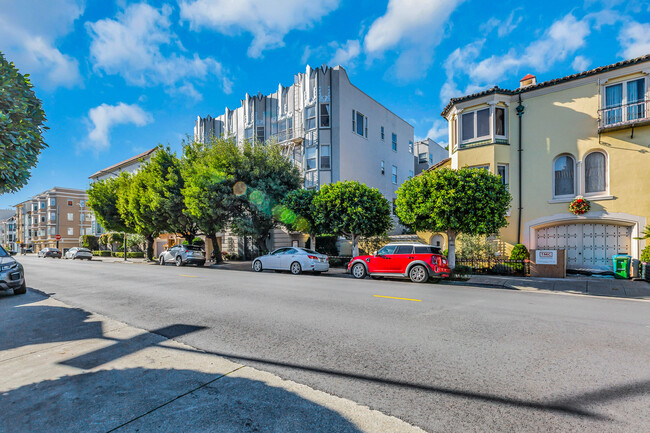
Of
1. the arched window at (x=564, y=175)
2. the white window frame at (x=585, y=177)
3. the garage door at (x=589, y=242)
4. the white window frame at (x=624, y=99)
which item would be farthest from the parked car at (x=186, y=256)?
the white window frame at (x=624, y=99)

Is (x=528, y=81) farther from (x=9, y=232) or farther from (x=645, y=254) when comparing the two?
(x=9, y=232)

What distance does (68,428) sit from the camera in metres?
2.92

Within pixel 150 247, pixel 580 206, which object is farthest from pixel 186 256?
pixel 580 206

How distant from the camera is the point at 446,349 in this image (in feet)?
15.9

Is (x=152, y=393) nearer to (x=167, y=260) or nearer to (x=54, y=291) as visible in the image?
(x=54, y=291)

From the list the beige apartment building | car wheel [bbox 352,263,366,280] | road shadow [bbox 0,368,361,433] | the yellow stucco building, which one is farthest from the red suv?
the beige apartment building

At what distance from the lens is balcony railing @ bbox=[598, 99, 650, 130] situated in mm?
14875

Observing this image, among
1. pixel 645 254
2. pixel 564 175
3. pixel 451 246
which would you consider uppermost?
pixel 564 175

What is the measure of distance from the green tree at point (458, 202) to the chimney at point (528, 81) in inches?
325

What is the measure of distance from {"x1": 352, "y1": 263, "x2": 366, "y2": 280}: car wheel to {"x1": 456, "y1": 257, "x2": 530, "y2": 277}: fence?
466 centimetres

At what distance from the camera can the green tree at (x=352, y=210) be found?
17.5m

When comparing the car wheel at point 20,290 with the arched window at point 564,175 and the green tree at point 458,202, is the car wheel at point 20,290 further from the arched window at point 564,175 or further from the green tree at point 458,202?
the arched window at point 564,175

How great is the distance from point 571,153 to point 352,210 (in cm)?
1150

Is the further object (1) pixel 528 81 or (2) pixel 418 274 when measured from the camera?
(1) pixel 528 81
